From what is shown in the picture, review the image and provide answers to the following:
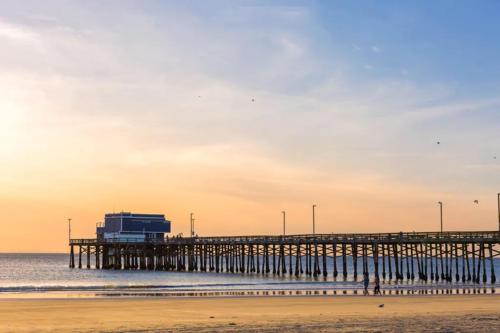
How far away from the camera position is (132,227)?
112m

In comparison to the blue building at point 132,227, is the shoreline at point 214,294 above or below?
below

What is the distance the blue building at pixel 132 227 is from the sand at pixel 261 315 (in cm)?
7616

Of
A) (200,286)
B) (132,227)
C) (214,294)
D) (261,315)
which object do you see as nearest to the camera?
(261,315)

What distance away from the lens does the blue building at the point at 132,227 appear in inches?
4345

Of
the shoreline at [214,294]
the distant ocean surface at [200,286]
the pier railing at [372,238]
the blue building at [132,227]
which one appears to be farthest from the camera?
the blue building at [132,227]

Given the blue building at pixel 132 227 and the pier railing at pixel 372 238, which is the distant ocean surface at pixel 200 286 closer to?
the pier railing at pixel 372 238

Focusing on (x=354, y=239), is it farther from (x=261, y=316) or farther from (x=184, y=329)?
(x=184, y=329)

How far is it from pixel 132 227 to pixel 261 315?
3450 inches

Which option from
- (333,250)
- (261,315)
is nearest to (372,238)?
(333,250)

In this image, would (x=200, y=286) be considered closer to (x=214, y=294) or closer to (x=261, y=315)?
(x=214, y=294)

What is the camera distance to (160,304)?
31.7 meters

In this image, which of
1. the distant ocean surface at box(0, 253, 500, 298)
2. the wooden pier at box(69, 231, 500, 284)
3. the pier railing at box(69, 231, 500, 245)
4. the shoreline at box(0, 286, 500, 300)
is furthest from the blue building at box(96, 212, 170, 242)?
the shoreline at box(0, 286, 500, 300)

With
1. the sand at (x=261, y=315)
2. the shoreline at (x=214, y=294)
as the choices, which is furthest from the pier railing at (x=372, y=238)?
the sand at (x=261, y=315)

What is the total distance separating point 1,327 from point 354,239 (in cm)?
4803
